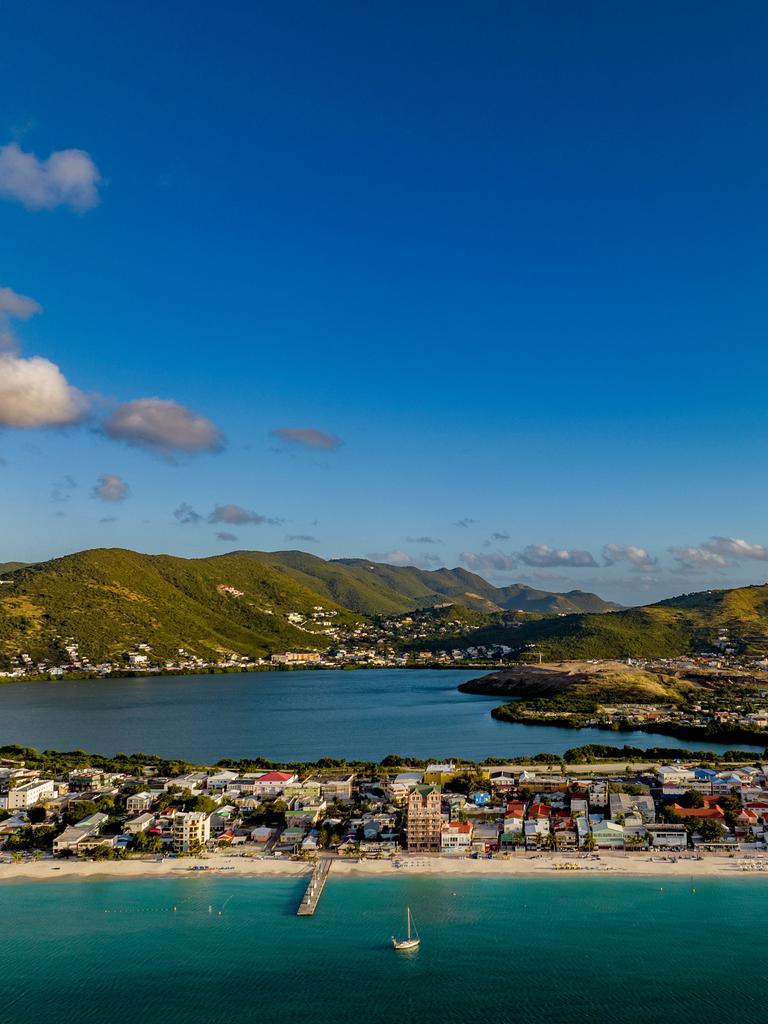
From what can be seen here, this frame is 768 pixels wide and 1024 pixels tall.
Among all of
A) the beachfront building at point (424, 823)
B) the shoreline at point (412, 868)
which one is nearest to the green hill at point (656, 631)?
the beachfront building at point (424, 823)

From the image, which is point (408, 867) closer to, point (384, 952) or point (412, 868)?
point (412, 868)

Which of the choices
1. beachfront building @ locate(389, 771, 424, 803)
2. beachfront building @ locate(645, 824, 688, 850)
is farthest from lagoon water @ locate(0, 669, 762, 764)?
beachfront building @ locate(645, 824, 688, 850)

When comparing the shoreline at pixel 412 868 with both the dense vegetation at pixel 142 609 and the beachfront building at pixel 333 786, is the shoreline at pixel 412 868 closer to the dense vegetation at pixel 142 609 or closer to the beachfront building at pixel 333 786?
the beachfront building at pixel 333 786

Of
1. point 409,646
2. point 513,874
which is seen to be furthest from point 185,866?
point 409,646

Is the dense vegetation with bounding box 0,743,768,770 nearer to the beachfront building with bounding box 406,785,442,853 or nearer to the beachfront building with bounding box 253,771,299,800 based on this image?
the beachfront building with bounding box 253,771,299,800

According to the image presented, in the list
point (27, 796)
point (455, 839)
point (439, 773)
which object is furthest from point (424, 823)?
Answer: point (27, 796)

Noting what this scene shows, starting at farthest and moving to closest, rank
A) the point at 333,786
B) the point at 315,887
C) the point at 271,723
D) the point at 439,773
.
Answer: the point at 271,723 < the point at 439,773 < the point at 333,786 < the point at 315,887

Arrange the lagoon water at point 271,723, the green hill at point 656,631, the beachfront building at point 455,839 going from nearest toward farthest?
the beachfront building at point 455,839, the lagoon water at point 271,723, the green hill at point 656,631
